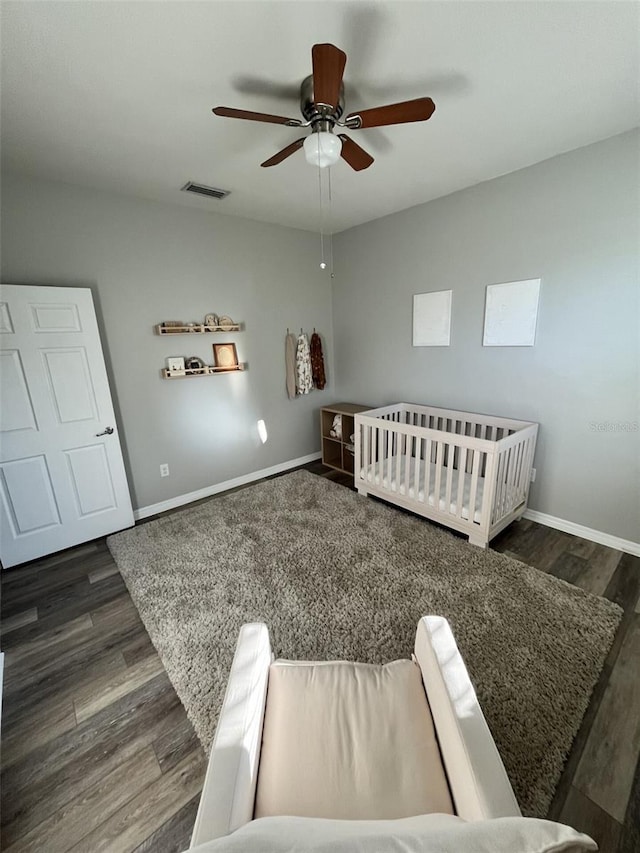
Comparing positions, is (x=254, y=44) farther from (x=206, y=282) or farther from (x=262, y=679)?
(x=262, y=679)

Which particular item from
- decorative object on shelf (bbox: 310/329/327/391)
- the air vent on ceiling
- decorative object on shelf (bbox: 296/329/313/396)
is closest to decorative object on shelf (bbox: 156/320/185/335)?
the air vent on ceiling

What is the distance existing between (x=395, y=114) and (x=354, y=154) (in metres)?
0.35

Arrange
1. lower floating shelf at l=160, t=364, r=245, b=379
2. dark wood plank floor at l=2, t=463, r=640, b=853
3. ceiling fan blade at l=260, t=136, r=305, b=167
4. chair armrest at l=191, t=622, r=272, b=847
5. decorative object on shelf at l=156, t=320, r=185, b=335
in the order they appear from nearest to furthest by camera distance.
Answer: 1. chair armrest at l=191, t=622, r=272, b=847
2. dark wood plank floor at l=2, t=463, r=640, b=853
3. ceiling fan blade at l=260, t=136, r=305, b=167
4. decorative object on shelf at l=156, t=320, r=185, b=335
5. lower floating shelf at l=160, t=364, r=245, b=379

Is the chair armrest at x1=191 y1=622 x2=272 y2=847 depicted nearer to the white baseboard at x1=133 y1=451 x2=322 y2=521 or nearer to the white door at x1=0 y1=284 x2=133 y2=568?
the white door at x1=0 y1=284 x2=133 y2=568

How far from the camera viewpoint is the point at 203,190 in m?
2.65

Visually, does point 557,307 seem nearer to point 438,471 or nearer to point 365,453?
point 438,471

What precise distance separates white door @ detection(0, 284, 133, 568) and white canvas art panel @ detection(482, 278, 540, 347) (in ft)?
10.2

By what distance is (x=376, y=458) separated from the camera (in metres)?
3.24

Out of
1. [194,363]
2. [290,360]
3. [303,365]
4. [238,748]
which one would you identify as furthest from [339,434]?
[238,748]

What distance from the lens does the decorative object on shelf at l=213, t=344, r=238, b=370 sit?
3320 mm

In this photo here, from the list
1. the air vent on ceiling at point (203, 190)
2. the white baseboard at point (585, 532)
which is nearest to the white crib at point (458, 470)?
the white baseboard at point (585, 532)

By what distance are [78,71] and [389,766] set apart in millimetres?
2750

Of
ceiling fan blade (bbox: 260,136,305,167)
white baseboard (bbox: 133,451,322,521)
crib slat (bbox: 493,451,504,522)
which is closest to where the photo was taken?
ceiling fan blade (bbox: 260,136,305,167)

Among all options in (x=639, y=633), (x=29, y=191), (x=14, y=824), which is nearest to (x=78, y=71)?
(x=29, y=191)
